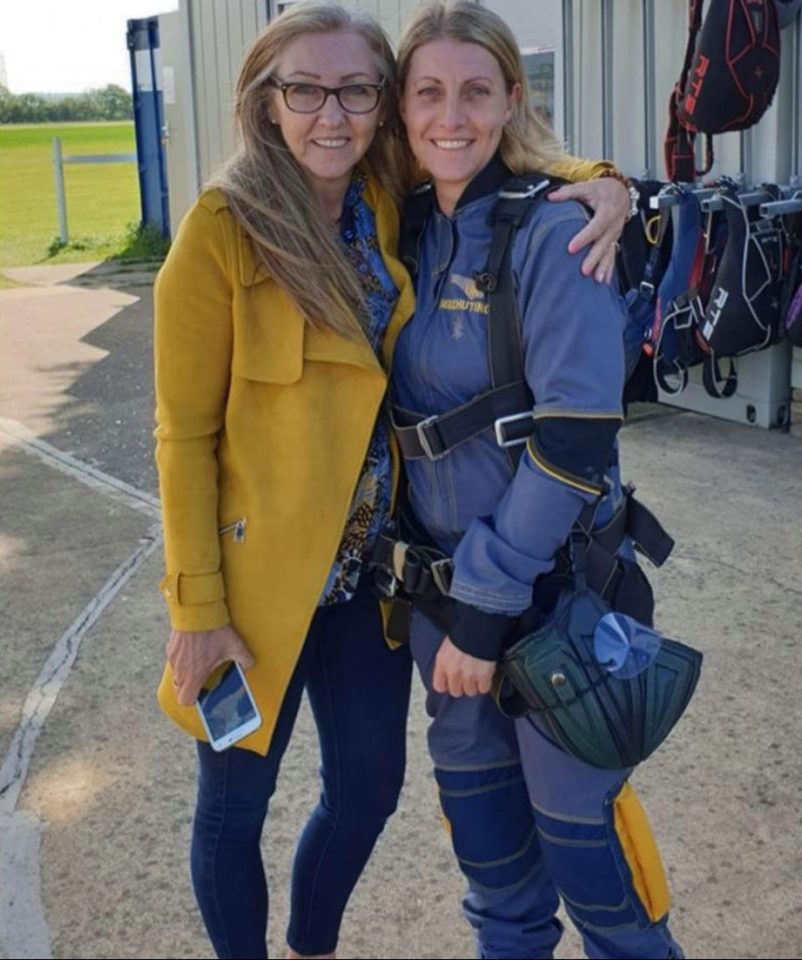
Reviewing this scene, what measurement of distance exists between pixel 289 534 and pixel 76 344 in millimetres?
7773

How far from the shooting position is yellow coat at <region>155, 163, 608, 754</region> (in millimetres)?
2240

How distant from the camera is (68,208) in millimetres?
24891

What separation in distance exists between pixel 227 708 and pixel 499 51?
1217 mm

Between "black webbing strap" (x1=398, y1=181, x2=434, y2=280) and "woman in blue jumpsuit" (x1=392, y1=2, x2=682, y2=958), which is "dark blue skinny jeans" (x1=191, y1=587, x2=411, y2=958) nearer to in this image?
"woman in blue jumpsuit" (x1=392, y1=2, x2=682, y2=958)

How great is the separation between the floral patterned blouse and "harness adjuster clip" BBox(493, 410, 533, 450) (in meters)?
0.27

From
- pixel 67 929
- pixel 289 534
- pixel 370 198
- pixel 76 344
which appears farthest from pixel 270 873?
pixel 76 344

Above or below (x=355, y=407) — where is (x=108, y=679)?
below

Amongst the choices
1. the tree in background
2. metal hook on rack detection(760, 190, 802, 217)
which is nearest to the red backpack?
metal hook on rack detection(760, 190, 802, 217)

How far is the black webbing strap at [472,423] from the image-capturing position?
7.28 feet

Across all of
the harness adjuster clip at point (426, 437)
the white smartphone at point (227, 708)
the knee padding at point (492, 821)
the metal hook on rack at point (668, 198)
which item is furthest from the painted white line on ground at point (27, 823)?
the metal hook on rack at point (668, 198)

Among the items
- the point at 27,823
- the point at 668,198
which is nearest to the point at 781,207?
the point at 668,198

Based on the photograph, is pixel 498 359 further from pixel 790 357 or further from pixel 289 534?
pixel 790 357

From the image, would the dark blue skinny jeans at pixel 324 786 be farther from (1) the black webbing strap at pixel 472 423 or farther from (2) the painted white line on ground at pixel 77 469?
(2) the painted white line on ground at pixel 77 469

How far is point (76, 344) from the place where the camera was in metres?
9.73
